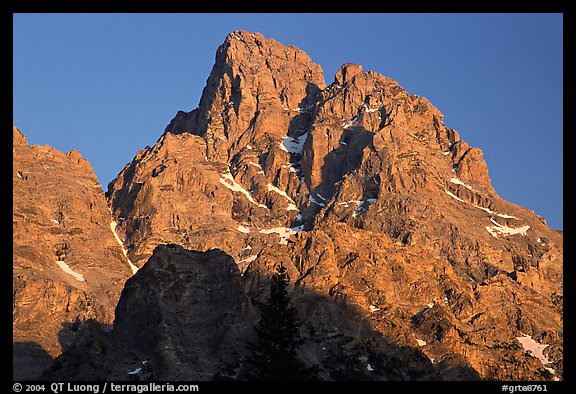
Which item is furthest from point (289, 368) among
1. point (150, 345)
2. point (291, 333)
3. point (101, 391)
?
point (150, 345)

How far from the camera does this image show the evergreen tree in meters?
98.9

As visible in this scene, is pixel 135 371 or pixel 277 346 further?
pixel 135 371

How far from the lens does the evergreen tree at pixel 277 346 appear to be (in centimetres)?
9894

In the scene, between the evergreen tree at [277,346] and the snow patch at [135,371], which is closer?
the evergreen tree at [277,346]

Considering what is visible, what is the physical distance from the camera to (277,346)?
350 feet

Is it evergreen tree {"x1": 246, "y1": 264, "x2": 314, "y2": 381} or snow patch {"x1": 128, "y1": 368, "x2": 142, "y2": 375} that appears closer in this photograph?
evergreen tree {"x1": 246, "y1": 264, "x2": 314, "y2": 381}

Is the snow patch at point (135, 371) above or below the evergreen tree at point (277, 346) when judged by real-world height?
above

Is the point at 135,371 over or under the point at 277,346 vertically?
over

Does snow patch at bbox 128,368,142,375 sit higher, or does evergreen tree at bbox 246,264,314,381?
snow patch at bbox 128,368,142,375
